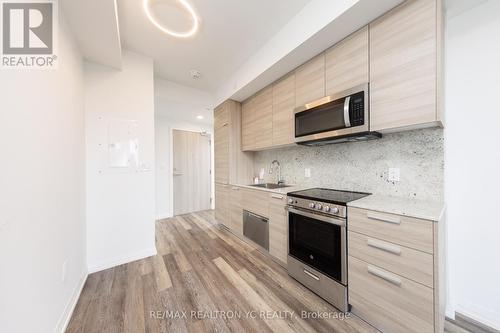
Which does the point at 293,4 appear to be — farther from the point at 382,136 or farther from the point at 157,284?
the point at 157,284

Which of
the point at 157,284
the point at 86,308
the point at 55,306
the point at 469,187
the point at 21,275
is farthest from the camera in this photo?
the point at 157,284

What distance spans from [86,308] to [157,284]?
1.76 ft

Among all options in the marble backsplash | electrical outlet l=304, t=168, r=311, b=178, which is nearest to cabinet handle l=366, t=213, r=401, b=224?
the marble backsplash

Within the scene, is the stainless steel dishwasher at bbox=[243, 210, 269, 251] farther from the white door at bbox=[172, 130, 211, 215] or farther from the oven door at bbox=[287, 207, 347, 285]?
the white door at bbox=[172, 130, 211, 215]

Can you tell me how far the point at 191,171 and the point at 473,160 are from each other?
462cm

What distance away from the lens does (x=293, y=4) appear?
1636 mm

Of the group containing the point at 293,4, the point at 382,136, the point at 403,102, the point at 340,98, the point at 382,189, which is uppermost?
the point at 293,4

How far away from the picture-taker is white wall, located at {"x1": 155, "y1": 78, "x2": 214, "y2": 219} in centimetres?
339

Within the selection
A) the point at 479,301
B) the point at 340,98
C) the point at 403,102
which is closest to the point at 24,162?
the point at 340,98

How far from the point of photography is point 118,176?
7.24 ft

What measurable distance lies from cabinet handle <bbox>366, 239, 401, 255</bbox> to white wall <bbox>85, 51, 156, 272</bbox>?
2488mm

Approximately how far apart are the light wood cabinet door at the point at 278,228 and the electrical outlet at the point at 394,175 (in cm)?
102

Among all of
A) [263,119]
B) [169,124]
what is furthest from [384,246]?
[169,124]

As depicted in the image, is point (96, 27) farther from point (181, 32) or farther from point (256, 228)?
point (256, 228)
